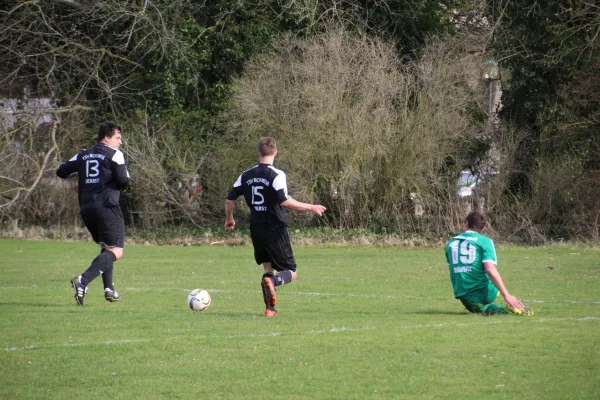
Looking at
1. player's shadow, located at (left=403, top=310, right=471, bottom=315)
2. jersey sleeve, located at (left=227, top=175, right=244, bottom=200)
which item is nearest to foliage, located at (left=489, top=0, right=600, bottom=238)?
player's shadow, located at (left=403, top=310, right=471, bottom=315)

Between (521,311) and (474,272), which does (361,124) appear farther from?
(521,311)

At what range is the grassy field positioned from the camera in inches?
262

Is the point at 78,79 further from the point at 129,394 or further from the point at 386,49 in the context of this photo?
the point at 129,394

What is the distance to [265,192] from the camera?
35.2ft

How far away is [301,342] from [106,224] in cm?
447

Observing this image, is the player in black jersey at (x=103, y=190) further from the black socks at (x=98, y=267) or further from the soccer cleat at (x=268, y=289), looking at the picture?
the soccer cleat at (x=268, y=289)

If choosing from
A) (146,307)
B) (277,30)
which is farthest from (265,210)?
(277,30)

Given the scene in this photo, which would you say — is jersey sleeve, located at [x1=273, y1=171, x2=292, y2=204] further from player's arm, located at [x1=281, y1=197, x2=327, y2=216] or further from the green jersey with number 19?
the green jersey with number 19

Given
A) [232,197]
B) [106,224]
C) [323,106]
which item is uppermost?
[323,106]

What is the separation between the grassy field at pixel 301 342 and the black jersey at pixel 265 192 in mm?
1180

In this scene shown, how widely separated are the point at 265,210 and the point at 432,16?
22.0 metres

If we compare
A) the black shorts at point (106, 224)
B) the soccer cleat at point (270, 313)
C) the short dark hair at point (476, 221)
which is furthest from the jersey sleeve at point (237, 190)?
the short dark hair at point (476, 221)

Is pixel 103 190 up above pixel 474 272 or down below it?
above

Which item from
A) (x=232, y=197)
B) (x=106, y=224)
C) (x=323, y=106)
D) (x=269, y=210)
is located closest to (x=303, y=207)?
(x=269, y=210)
